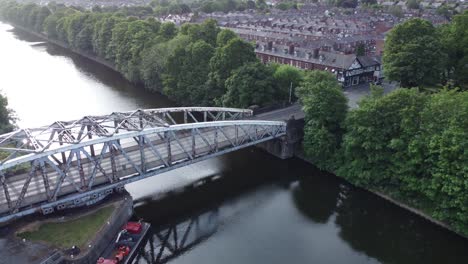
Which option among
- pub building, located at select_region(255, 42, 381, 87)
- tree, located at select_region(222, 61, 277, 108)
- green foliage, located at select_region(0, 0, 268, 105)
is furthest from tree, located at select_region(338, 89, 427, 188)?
pub building, located at select_region(255, 42, 381, 87)

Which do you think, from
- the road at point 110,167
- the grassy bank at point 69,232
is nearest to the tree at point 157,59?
the road at point 110,167


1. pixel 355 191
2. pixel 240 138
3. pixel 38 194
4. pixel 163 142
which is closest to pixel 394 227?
pixel 355 191

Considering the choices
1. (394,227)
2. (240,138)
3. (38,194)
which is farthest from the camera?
(240,138)

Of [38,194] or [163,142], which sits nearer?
[38,194]

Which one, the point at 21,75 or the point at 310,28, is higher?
the point at 310,28

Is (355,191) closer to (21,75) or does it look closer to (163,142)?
(163,142)

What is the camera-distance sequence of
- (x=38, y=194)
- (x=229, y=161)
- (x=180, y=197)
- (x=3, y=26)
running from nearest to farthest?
(x=38, y=194), (x=180, y=197), (x=229, y=161), (x=3, y=26)

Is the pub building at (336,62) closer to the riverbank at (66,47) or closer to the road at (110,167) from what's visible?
the road at (110,167)
